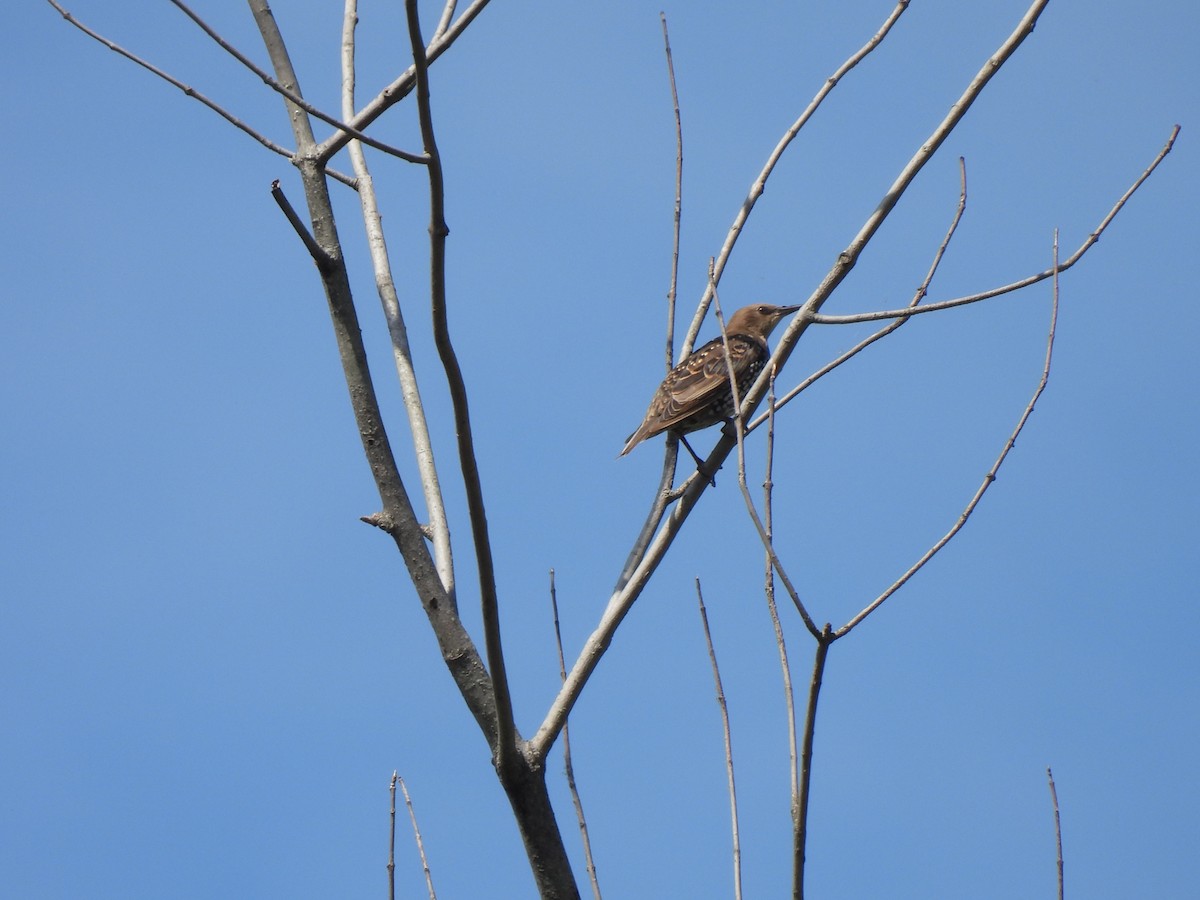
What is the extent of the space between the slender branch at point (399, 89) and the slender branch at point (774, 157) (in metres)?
1.15

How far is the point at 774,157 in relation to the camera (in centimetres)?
438

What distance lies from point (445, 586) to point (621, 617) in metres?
Result: 0.57

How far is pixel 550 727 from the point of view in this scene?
3701mm

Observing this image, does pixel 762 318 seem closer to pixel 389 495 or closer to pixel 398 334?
pixel 398 334

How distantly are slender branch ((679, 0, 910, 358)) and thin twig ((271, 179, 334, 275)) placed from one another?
4.28ft

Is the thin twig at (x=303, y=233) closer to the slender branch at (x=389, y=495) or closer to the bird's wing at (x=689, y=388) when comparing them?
the slender branch at (x=389, y=495)

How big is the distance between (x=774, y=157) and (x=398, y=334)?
1453 mm

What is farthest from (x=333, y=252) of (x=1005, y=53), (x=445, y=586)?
(x=1005, y=53)

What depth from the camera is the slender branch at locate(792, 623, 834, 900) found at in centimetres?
268

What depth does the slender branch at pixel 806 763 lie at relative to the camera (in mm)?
2684

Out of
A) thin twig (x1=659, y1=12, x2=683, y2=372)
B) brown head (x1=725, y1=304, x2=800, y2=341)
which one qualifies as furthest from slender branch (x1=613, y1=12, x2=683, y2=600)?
brown head (x1=725, y1=304, x2=800, y2=341)

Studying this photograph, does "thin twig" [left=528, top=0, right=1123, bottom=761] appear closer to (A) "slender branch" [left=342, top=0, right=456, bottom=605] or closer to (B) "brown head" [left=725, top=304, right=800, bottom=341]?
(A) "slender branch" [left=342, top=0, right=456, bottom=605]

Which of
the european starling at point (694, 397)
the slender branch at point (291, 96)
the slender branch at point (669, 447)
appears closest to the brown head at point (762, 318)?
the european starling at point (694, 397)

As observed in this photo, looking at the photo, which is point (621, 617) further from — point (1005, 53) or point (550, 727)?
point (1005, 53)
